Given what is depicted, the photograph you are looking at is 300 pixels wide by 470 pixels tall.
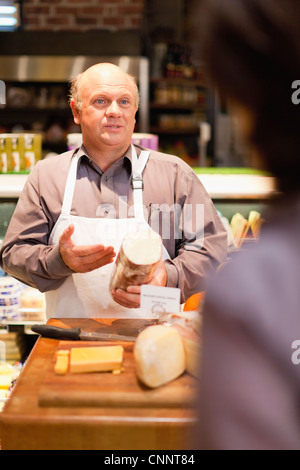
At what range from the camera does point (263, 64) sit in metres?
0.68

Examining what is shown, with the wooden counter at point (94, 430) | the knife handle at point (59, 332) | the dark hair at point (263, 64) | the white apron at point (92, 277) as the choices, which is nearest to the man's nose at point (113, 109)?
the white apron at point (92, 277)

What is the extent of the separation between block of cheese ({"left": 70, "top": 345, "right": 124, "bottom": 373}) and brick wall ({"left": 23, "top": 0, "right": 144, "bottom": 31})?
454 centimetres

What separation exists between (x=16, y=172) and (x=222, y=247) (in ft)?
4.26

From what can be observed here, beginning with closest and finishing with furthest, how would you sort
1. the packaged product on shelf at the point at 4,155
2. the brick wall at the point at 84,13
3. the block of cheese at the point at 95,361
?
the block of cheese at the point at 95,361 < the packaged product on shelf at the point at 4,155 < the brick wall at the point at 84,13

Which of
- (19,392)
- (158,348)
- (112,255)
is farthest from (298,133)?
(112,255)

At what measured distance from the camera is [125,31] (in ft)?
16.8

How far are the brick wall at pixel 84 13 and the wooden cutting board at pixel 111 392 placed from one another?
4624 mm

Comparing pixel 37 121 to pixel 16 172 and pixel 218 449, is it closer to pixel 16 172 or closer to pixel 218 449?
pixel 16 172

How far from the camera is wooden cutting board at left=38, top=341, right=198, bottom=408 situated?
1253 millimetres

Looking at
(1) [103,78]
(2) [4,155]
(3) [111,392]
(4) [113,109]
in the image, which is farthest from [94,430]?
(2) [4,155]

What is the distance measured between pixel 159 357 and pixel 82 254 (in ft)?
1.86

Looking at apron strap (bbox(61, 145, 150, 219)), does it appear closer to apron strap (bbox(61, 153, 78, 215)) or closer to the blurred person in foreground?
apron strap (bbox(61, 153, 78, 215))

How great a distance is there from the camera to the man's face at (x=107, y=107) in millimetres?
2104

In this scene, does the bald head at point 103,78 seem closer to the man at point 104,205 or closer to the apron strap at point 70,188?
the man at point 104,205
